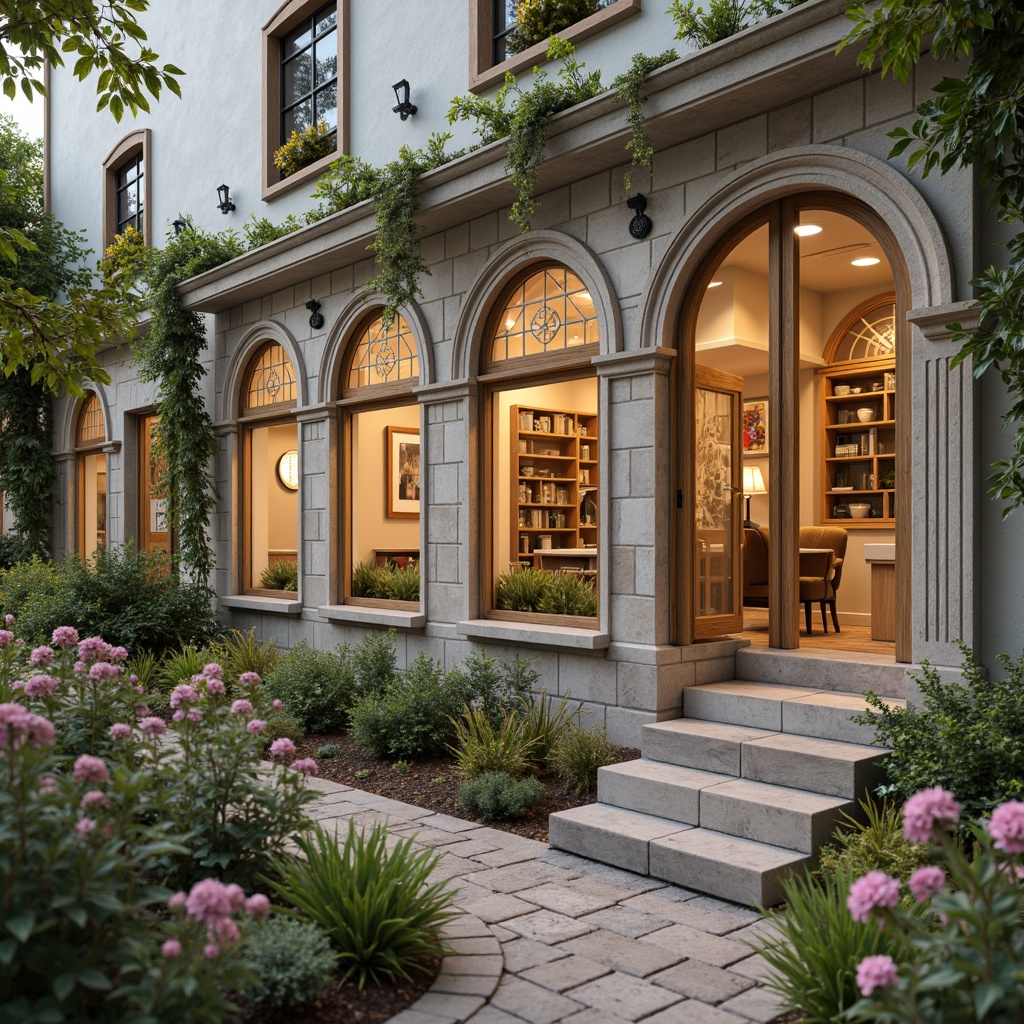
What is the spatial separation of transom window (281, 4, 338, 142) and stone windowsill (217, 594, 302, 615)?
15.1ft

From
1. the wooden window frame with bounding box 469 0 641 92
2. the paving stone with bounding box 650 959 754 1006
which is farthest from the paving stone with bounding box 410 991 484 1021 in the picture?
the wooden window frame with bounding box 469 0 641 92

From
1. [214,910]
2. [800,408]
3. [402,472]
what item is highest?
[800,408]

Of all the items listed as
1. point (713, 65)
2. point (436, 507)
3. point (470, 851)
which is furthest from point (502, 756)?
point (713, 65)

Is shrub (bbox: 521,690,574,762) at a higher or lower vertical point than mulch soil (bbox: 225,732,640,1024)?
higher

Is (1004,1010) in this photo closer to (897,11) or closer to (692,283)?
(897,11)

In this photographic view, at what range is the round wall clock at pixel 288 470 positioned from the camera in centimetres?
1062

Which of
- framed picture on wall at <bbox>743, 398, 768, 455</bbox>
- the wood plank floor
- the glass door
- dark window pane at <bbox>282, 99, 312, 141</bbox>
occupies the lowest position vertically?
the wood plank floor

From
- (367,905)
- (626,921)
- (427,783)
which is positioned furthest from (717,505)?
(367,905)

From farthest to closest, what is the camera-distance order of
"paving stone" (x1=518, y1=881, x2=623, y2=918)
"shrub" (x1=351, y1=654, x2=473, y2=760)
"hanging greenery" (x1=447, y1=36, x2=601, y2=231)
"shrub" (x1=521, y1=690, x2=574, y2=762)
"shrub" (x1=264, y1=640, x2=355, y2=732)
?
"shrub" (x1=264, y1=640, x2=355, y2=732) < "shrub" (x1=351, y1=654, x2=473, y2=760) < "hanging greenery" (x1=447, y1=36, x2=601, y2=231) < "shrub" (x1=521, y1=690, x2=574, y2=762) < "paving stone" (x1=518, y1=881, x2=623, y2=918)

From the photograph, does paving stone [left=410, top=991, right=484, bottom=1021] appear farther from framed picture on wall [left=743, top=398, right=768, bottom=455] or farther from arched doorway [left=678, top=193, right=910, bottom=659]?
framed picture on wall [left=743, top=398, right=768, bottom=455]

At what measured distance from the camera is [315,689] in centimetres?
754

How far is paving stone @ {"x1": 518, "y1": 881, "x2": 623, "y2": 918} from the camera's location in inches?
163

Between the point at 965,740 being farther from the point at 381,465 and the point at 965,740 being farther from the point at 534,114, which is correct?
the point at 381,465

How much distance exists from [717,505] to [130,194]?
33.3 ft
